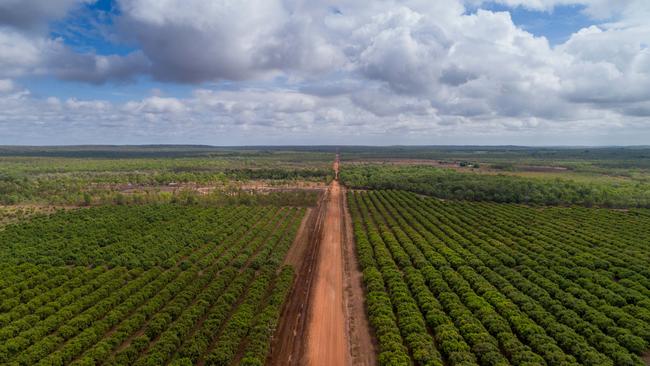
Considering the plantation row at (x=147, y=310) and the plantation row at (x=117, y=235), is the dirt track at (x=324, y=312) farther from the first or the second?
the plantation row at (x=117, y=235)

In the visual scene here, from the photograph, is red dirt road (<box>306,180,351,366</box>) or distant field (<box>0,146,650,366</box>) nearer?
distant field (<box>0,146,650,366</box>)

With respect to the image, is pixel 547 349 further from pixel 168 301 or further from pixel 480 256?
pixel 168 301

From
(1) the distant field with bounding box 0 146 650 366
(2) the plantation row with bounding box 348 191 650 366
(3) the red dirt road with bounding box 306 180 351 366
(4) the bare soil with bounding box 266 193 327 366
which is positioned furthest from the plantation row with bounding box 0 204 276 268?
(2) the plantation row with bounding box 348 191 650 366

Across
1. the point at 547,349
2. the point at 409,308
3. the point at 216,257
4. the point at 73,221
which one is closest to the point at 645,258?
the point at 547,349

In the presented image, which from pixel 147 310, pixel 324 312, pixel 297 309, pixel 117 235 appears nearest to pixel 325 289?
pixel 324 312

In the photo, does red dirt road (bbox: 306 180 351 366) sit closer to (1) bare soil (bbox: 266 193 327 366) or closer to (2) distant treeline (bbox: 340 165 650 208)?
(1) bare soil (bbox: 266 193 327 366)
